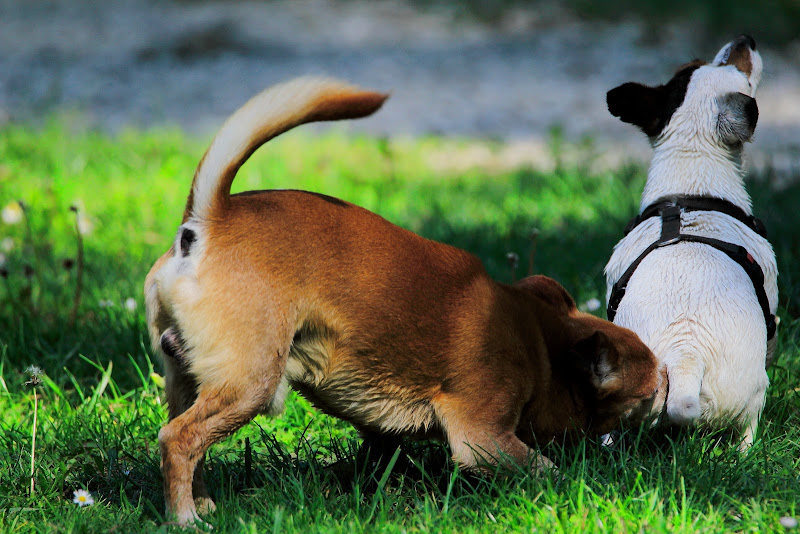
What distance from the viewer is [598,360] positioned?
2.69 metres

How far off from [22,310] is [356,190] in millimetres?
2891

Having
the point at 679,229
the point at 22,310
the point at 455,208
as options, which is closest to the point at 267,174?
the point at 455,208

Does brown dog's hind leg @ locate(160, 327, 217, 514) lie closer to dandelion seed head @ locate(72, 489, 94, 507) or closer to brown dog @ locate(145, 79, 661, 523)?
brown dog @ locate(145, 79, 661, 523)

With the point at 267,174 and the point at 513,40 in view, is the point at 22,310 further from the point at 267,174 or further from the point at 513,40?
the point at 513,40

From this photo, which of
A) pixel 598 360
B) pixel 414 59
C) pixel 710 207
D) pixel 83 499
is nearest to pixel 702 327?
pixel 598 360

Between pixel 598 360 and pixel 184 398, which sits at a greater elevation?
pixel 598 360

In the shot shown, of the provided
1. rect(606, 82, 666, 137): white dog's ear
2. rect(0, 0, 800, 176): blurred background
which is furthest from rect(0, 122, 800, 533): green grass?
rect(0, 0, 800, 176): blurred background

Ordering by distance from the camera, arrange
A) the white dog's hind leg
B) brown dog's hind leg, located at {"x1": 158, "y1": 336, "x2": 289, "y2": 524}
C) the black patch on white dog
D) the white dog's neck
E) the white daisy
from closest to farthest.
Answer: brown dog's hind leg, located at {"x1": 158, "y1": 336, "x2": 289, "y2": 524} < the white dog's hind leg < the white dog's neck < the black patch on white dog < the white daisy

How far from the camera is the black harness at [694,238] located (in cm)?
293

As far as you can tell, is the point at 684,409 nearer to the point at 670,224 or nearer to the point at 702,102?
the point at 670,224

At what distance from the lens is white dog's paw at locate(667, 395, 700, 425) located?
257cm

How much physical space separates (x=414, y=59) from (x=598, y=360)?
8.64m

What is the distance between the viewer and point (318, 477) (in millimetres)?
2771

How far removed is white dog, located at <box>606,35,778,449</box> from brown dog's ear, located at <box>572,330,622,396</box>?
6.8 inches
